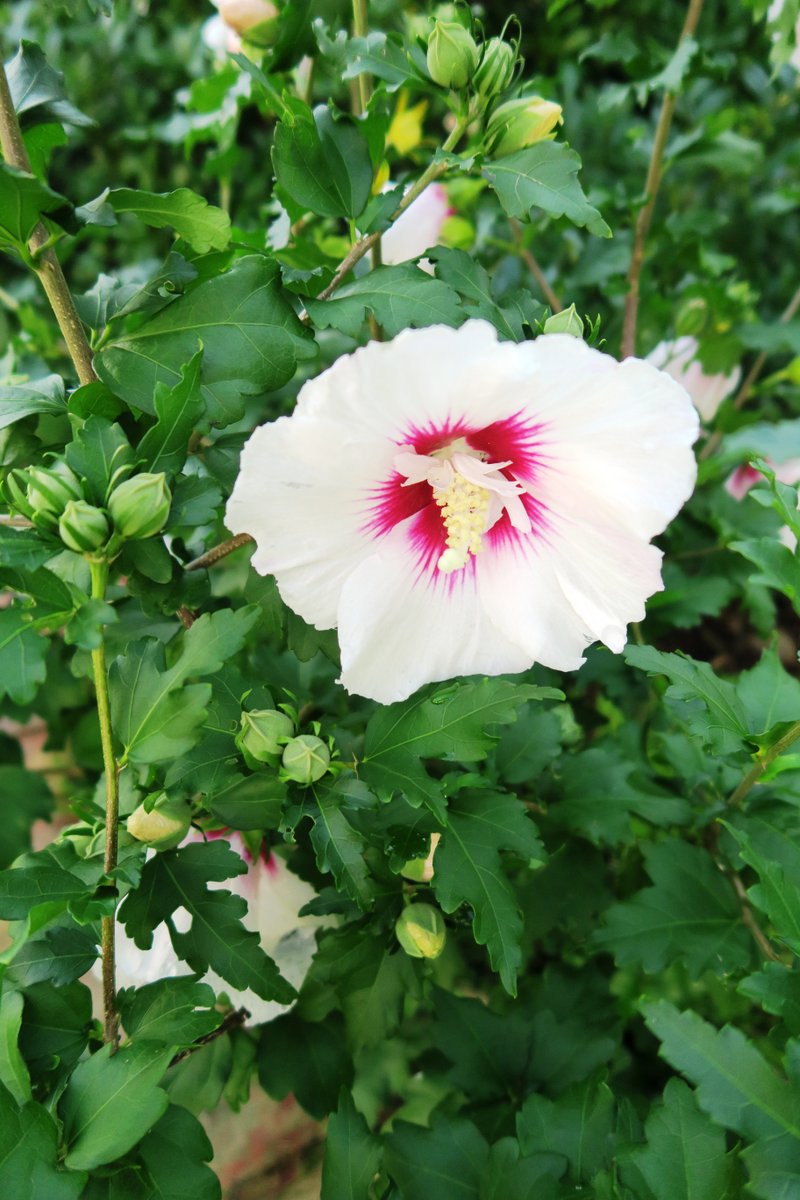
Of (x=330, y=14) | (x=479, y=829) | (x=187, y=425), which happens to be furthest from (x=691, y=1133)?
(x=330, y=14)

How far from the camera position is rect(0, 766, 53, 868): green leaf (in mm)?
984

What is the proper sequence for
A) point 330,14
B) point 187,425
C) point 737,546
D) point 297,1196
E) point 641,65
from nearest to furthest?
point 187,425 → point 737,546 → point 330,14 → point 297,1196 → point 641,65

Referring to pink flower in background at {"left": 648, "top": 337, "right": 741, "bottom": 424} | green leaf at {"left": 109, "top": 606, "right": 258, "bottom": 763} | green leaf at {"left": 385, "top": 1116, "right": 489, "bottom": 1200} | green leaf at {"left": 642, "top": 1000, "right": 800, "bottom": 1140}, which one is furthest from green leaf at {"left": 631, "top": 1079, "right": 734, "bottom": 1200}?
pink flower in background at {"left": 648, "top": 337, "right": 741, "bottom": 424}

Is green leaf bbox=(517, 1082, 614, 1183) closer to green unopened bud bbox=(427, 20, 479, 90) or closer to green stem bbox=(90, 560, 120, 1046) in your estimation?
green stem bbox=(90, 560, 120, 1046)

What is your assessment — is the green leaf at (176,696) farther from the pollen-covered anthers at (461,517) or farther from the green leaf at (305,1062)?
the green leaf at (305,1062)

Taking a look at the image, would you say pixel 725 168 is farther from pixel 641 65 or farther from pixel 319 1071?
pixel 319 1071

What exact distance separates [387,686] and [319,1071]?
40 cm

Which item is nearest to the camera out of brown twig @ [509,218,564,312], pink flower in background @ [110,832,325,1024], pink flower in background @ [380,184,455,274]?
pink flower in background @ [110,832,325,1024]

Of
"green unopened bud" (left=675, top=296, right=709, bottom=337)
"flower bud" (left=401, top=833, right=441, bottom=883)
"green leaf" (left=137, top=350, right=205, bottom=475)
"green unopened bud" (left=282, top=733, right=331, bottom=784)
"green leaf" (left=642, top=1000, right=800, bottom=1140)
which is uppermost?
"green leaf" (left=137, top=350, right=205, bottom=475)

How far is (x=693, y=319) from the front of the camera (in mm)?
1151

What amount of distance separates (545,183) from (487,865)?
1.43 feet

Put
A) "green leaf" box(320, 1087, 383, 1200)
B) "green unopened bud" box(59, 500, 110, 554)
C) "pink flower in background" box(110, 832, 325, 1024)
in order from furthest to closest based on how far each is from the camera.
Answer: "pink flower in background" box(110, 832, 325, 1024)
"green leaf" box(320, 1087, 383, 1200)
"green unopened bud" box(59, 500, 110, 554)

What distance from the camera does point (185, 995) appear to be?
1.89 ft

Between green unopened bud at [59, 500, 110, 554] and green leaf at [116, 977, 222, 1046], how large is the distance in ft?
Result: 0.89
